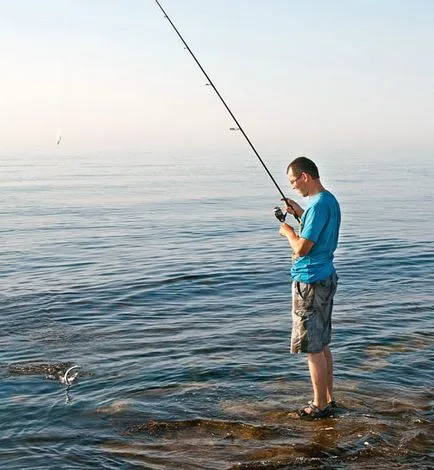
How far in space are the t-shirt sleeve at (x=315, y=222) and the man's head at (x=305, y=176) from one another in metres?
0.23

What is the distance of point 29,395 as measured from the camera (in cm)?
738

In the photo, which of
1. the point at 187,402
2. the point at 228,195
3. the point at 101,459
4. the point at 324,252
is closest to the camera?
the point at 101,459

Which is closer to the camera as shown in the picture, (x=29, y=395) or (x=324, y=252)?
(x=324, y=252)

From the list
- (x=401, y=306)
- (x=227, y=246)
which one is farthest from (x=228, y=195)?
(x=401, y=306)

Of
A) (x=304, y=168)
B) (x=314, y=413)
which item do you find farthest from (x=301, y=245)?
(x=314, y=413)

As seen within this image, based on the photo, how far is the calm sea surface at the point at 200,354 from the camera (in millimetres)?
6129

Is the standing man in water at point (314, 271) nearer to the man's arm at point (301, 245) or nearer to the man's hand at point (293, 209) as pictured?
the man's arm at point (301, 245)

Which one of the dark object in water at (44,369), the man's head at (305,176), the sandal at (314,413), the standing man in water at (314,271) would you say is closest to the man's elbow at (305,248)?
the standing man in water at (314,271)

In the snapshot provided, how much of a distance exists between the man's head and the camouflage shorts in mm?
779

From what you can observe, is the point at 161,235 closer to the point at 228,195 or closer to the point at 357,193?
the point at 228,195

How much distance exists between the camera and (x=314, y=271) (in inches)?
252

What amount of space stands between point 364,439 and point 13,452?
2830 millimetres

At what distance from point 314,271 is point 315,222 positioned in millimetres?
457

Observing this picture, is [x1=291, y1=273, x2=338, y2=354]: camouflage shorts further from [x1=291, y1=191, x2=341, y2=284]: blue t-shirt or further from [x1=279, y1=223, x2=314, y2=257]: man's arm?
[x1=279, y1=223, x2=314, y2=257]: man's arm
